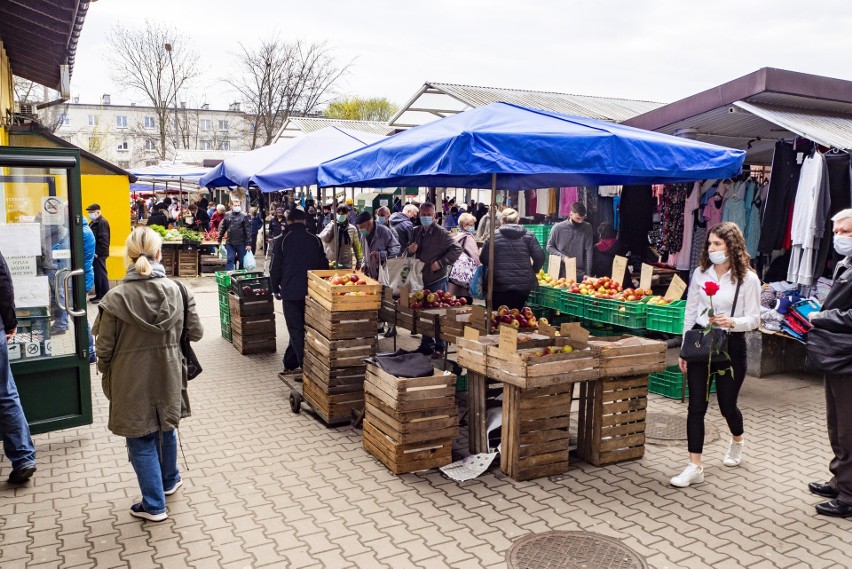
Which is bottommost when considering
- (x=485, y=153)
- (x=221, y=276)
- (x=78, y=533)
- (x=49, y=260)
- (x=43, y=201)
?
(x=78, y=533)

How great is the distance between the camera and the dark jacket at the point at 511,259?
7.61m

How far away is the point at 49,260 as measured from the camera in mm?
5766

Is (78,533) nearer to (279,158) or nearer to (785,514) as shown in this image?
(785,514)

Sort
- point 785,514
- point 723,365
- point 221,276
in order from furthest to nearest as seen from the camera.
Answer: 1. point 221,276
2. point 723,365
3. point 785,514

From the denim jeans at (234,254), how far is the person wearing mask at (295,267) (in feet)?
24.4

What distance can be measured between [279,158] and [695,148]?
5.46 m

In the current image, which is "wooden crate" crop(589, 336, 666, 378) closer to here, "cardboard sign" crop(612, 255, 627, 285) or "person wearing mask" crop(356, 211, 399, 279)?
"cardboard sign" crop(612, 255, 627, 285)

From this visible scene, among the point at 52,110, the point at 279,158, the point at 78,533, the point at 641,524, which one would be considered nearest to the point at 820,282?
the point at 641,524

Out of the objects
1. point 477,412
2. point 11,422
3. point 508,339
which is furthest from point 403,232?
point 11,422

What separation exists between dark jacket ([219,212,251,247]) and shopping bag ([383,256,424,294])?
7.51 m

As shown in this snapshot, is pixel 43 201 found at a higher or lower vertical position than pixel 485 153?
lower

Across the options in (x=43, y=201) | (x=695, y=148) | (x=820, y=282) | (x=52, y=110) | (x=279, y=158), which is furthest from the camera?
(x=52, y=110)

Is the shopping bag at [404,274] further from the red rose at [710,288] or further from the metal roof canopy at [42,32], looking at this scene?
the metal roof canopy at [42,32]

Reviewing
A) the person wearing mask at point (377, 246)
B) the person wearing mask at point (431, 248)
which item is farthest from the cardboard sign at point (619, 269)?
the person wearing mask at point (377, 246)
